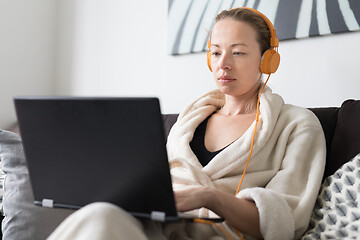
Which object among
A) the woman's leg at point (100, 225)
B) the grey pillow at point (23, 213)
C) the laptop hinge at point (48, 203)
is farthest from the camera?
the grey pillow at point (23, 213)

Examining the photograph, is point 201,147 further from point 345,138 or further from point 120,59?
point 120,59

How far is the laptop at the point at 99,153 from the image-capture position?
0.94 m

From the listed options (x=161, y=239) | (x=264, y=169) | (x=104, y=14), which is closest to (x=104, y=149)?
(x=161, y=239)

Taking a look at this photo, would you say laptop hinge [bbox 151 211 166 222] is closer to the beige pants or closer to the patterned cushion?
the beige pants

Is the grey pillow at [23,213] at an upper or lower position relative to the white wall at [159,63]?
lower

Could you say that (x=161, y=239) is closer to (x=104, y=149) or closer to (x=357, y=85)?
(x=104, y=149)

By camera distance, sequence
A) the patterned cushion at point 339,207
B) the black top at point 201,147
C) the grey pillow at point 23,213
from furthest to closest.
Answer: the black top at point 201,147
the grey pillow at point 23,213
the patterned cushion at point 339,207

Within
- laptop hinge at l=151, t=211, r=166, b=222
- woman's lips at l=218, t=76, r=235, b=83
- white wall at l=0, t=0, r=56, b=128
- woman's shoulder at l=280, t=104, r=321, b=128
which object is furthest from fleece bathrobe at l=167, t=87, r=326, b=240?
white wall at l=0, t=0, r=56, b=128

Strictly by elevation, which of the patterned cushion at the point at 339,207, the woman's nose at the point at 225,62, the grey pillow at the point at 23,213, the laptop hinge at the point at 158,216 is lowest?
the grey pillow at the point at 23,213

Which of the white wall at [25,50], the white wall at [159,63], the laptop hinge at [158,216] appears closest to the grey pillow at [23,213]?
the laptop hinge at [158,216]

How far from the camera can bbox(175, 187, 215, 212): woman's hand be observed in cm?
115

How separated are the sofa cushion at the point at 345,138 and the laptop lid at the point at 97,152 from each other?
27.0 inches

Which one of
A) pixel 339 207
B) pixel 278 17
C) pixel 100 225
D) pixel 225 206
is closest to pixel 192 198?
pixel 225 206

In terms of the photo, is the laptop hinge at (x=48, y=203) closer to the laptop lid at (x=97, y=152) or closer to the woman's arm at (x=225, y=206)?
the laptop lid at (x=97, y=152)
